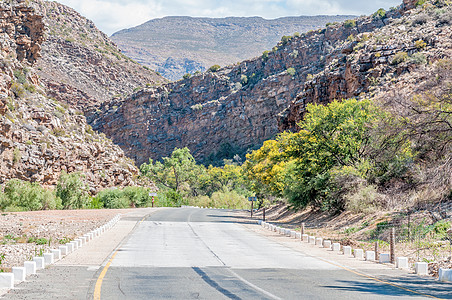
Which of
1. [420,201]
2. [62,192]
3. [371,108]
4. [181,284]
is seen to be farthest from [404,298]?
[62,192]

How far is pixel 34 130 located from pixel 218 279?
182 ft

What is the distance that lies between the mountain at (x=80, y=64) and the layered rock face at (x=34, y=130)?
169 ft

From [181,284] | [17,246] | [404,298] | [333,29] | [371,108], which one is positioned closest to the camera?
[404,298]

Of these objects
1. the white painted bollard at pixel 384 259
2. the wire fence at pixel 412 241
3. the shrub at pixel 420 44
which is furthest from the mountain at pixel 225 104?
the white painted bollard at pixel 384 259

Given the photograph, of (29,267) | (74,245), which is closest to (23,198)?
(74,245)

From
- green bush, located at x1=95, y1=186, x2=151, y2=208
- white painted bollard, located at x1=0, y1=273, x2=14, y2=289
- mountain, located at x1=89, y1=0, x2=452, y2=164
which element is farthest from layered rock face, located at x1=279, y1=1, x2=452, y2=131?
white painted bollard, located at x1=0, y1=273, x2=14, y2=289

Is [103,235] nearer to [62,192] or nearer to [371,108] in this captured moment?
[371,108]

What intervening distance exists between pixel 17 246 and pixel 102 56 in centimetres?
13298

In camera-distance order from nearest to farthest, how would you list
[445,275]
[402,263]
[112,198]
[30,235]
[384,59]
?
[445,275] < [402,263] < [30,235] < [384,59] < [112,198]

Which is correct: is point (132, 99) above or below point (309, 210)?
above

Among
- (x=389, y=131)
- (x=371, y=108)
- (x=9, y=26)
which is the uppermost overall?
(x=9, y=26)

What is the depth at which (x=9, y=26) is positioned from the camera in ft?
236

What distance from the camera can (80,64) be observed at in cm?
14112

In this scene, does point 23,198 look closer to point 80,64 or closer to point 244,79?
point 80,64
